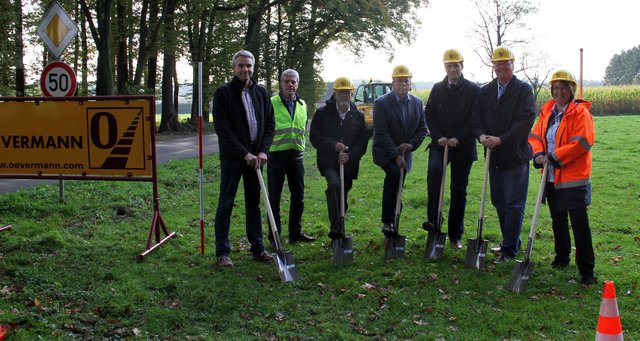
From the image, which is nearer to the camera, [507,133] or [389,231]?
[507,133]

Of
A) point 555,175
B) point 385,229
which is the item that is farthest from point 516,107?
point 385,229

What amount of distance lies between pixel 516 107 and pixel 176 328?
4.04 m

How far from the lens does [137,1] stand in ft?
84.4

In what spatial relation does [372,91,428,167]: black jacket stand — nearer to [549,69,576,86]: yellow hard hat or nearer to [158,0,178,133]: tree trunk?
[549,69,576,86]: yellow hard hat

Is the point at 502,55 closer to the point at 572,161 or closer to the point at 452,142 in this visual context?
the point at 452,142

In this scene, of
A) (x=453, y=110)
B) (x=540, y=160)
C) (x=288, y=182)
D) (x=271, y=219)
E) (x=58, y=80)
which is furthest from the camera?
(x=58, y=80)

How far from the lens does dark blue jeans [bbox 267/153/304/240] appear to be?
24.0 ft

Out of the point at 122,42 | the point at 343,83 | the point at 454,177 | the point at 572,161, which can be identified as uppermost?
the point at 122,42

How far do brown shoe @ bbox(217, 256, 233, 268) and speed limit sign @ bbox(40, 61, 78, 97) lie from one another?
383 cm

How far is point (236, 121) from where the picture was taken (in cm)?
638

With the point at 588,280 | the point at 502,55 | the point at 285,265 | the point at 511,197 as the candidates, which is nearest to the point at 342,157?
the point at 285,265

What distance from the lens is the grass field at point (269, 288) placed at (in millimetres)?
4812

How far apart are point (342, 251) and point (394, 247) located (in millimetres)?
616

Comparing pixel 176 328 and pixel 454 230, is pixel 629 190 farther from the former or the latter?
pixel 176 328
